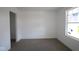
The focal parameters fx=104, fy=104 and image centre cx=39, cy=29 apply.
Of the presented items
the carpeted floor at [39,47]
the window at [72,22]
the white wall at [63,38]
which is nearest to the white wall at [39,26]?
the white wall at [63,38]

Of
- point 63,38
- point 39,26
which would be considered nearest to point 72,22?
point 63,38

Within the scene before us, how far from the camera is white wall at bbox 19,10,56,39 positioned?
9445 millimetres

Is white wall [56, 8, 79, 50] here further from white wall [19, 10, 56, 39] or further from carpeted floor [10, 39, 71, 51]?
white wall [19, 10, 56, 39]

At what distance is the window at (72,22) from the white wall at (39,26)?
3.42m

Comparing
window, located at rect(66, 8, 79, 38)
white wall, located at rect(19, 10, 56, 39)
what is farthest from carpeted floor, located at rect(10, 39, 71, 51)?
white wall, located at rect(19, 10, 56, 39)

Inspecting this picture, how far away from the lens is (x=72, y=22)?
5.76 m

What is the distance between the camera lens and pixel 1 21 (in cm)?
509

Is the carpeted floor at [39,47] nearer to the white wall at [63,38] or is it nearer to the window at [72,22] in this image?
the white wall at [63,38]

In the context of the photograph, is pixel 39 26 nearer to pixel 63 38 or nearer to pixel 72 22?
pixel 63 38

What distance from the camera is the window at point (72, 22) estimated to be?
5348 mm
